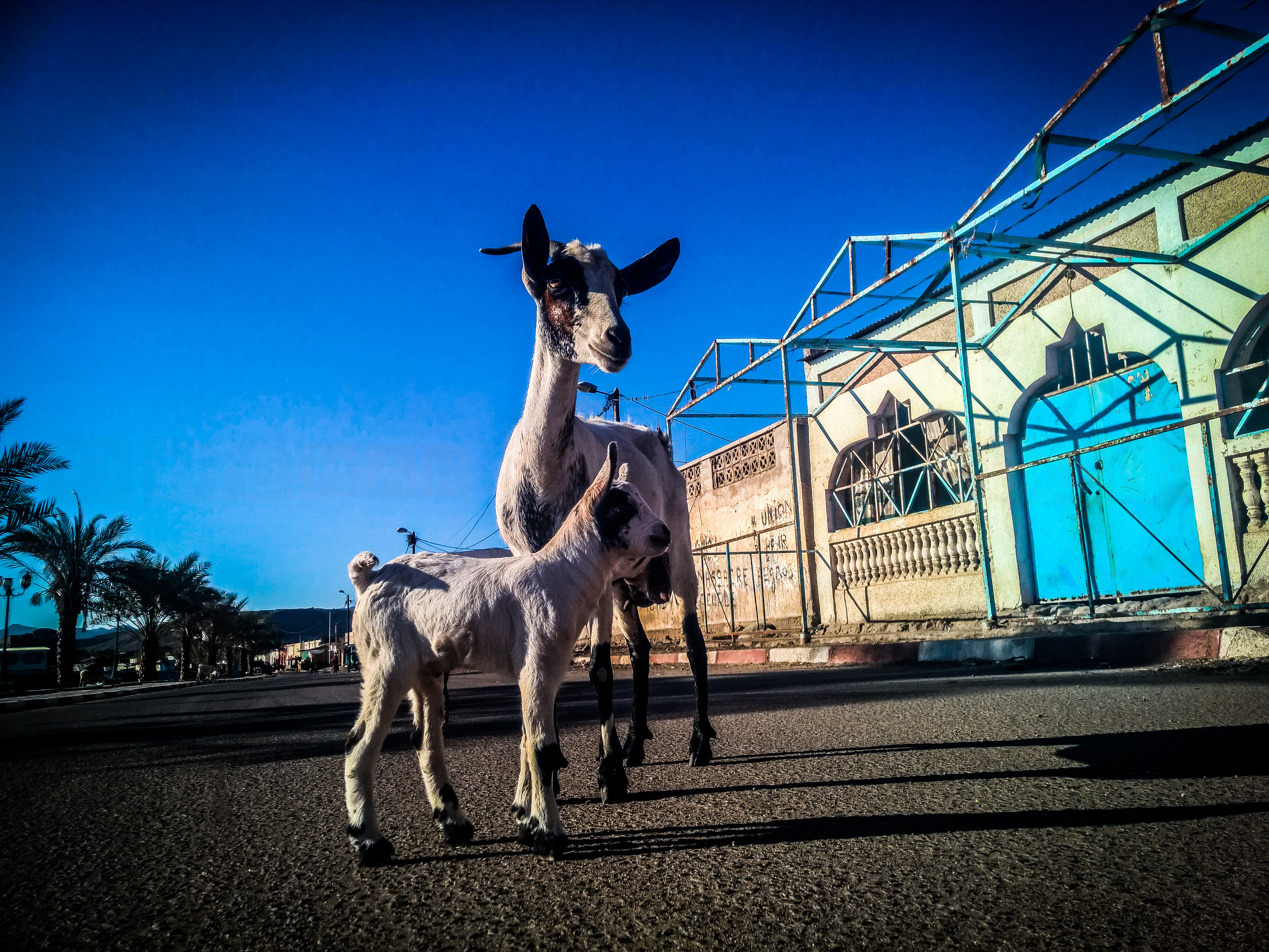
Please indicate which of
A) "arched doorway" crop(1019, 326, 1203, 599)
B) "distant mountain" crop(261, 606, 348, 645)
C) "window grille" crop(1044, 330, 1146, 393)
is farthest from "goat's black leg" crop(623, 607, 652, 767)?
"distant mountain" crop(261, 606, 348, 645)

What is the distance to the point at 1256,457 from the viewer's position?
9.76m

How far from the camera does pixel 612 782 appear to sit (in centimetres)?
337

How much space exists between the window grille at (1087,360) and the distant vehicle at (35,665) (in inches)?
1650

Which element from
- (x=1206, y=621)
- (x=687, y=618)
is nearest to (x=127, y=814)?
(x=687, y=618)

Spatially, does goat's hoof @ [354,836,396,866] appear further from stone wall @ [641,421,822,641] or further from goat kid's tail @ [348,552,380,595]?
stone wall @ [641,421,822,641]

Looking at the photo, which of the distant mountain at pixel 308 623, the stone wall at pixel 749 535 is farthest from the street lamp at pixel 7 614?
the distant mountain at pixel 308 623

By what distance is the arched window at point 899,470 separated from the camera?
576 inches

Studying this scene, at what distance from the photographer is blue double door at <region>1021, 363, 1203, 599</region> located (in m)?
11.0

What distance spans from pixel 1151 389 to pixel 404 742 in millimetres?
11203

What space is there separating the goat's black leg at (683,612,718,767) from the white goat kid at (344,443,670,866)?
65.8 inches

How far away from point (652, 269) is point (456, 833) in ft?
9.95

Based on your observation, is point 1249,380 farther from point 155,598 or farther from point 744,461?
point 155,598

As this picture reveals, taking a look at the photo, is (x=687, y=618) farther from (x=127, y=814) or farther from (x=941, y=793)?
(x=127, y=814)

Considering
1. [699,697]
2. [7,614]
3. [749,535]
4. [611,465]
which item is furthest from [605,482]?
[7,614]
